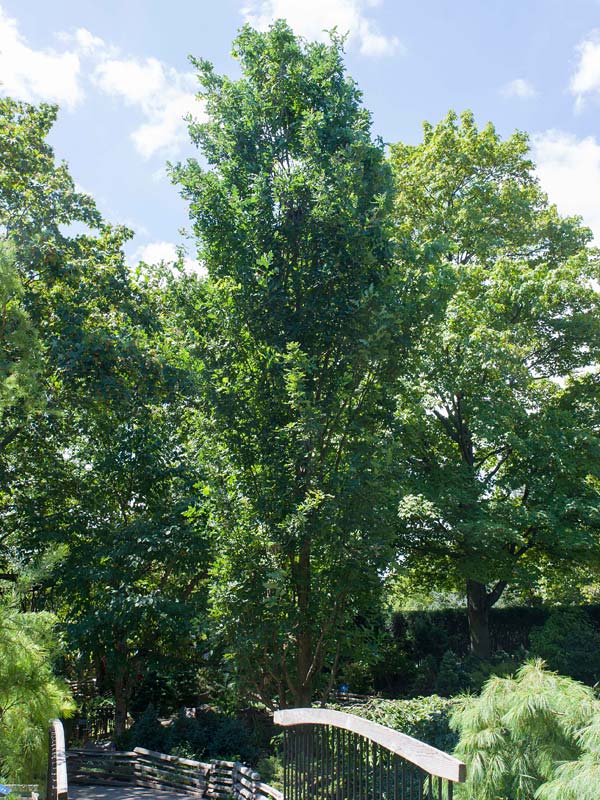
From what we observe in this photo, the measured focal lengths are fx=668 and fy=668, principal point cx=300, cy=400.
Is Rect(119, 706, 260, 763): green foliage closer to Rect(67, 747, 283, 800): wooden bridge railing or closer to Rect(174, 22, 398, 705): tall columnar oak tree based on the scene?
Rect(67, 747, 283, 800): wooden bridge railing

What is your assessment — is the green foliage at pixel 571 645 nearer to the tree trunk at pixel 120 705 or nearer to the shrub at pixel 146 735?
the shrub at pixel 146 735

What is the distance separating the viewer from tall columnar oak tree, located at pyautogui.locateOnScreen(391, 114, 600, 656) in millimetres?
15336

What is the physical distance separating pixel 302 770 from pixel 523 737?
1833mm

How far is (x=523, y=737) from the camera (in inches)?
176

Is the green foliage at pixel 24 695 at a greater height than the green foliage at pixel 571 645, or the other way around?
the green foliage at pixel 24 695

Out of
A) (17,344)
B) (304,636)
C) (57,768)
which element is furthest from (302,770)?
(17,344)

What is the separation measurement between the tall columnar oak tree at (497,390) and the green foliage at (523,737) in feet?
29.2

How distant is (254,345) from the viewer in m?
9.63

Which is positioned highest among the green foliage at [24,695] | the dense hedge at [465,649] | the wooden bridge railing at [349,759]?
the green foliage at [24,695]

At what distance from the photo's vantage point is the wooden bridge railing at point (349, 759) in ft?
12.3

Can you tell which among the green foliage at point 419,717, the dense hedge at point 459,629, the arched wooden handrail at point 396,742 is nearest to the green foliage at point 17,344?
the arched wooden handrail at point 396,742

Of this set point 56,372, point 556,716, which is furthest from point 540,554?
point 556,716

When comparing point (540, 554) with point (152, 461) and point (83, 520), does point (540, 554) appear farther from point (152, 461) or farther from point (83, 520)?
point (83, 520)

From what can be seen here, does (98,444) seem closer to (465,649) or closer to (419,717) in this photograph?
(419,717)
